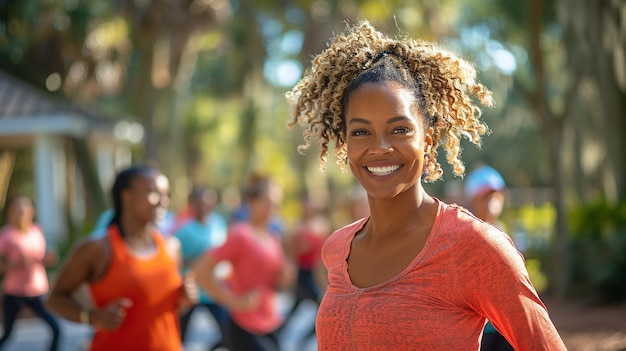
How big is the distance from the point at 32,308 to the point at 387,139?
8159mm

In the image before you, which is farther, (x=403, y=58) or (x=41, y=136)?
(x=41, y=136)

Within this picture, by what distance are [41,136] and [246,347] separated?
12931 millimetres

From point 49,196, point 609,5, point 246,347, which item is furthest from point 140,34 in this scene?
point 246,347

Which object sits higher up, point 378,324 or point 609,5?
point 609,5

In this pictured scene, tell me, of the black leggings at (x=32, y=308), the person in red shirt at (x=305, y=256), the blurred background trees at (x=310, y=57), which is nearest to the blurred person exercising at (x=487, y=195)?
the blurred background trees at (x=310, y=57)

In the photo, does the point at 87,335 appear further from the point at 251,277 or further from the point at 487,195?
the point at 487,195

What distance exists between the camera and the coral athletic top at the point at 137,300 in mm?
5137

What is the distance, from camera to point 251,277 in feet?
24.3

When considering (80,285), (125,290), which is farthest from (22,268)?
(125,290)

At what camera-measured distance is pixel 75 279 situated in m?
5.17

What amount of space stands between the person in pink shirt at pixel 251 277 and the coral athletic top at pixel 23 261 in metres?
3.27

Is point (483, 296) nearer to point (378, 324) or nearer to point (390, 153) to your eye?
point (378, 324)

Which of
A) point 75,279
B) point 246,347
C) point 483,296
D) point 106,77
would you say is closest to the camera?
point 483,296

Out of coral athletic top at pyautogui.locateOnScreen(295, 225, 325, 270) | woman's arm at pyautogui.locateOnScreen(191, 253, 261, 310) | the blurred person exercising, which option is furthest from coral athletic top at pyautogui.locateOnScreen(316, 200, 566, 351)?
coral athletic top at pyautogui.locateOnScreen(295, 225, 325, 270)
